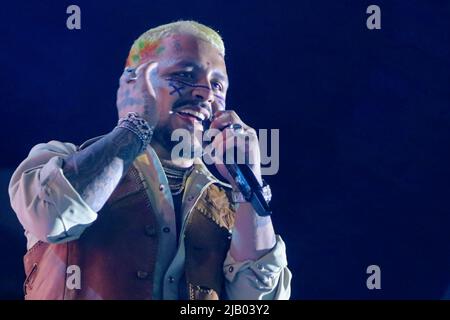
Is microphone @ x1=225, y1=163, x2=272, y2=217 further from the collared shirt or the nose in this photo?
the nose

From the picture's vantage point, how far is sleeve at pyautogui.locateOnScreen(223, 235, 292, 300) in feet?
7.67

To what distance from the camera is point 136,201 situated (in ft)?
7.61

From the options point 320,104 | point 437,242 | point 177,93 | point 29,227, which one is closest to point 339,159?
point 320,104

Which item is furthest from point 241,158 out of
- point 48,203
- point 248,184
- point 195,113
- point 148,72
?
point 48,203

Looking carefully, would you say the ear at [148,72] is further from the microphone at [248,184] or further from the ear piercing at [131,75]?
the microphone at [248,184]

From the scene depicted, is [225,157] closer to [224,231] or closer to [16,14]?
[224,231]

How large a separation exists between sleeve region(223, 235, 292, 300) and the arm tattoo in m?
0.40

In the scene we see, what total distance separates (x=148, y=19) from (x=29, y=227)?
0.75m

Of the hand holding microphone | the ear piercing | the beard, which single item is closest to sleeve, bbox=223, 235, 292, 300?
the hand holding microphone

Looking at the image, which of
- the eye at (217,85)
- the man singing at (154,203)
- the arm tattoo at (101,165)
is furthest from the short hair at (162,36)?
the arm tattoo at (101,165)

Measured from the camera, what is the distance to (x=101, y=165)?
220 cm

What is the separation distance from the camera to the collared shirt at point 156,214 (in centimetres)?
214

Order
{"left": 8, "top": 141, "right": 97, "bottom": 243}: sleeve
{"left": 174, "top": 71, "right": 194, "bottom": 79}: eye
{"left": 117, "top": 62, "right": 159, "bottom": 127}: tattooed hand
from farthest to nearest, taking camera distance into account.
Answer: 1. {"left": 174, "top": 71, "right": 194, "bottom": 79}: eye
2. {"left": 117, "top": 62, "right": 159, "bottom": 127}: tattooed hand
3. {"left": 8, "top": 141, "right": 97, "bottom": 243}: sleeve
